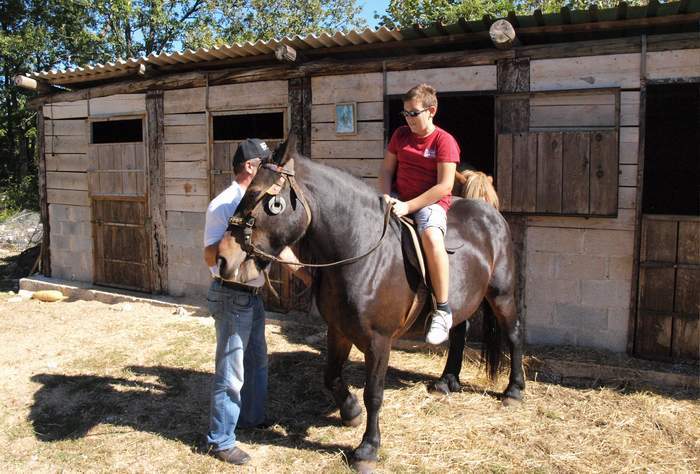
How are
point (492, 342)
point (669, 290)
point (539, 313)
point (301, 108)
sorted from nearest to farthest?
point (492, 342) < point (669, 290) < point (539, 313) < point (301, 108)

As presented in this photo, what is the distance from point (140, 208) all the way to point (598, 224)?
21.1 ft

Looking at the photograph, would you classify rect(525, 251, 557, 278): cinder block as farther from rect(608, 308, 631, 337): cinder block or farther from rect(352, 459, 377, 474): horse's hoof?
rect(352, 459, 377, 474): horse's hoof

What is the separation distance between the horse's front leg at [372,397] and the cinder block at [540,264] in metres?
2.74

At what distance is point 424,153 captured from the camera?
12.6ft

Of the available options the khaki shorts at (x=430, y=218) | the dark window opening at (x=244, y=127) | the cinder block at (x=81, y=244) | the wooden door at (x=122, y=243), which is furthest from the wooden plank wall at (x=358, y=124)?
the cinder block at (x=81, y=244)

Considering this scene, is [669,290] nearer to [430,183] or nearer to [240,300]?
[430,183]

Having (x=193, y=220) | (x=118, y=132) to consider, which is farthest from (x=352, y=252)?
(x=118, y=132)

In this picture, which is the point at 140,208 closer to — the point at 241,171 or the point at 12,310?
the point at 12,310

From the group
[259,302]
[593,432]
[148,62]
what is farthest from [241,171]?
[148,62]

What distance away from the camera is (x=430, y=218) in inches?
146

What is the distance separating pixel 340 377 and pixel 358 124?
3465 millimetres

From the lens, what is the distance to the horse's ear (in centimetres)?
313

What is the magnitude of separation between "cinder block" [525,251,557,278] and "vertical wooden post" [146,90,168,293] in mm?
5199

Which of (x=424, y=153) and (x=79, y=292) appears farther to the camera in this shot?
(x=79, y=292)
